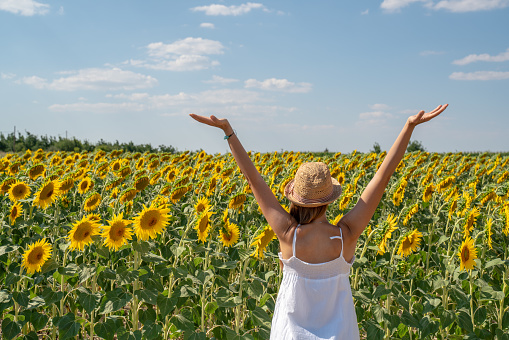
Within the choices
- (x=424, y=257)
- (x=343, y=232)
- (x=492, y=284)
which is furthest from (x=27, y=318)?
(x=492, y=284)

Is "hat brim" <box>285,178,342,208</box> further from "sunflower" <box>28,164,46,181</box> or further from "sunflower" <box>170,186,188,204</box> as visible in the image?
"sunflower" <box>28,164,46,181</box>

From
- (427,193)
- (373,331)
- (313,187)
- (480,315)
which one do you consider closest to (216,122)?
(313,187)

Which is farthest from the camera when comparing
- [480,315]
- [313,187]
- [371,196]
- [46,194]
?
[46,194]

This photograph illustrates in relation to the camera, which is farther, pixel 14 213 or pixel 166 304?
pixel 14 213

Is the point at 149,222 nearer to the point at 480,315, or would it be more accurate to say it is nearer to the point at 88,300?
the point at 88,300

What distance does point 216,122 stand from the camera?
281 cm

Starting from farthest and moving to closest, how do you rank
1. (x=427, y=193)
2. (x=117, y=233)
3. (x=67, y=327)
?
(x=427, y=193)
(x=67, y=327)
(x=117, y=233)

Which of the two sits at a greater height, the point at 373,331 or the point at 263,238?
the point at 263,238

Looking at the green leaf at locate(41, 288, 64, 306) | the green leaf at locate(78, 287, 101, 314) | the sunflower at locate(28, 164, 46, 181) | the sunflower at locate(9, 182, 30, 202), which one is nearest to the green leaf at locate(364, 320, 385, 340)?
the green leaf at locate(78, 287, 101, 314)

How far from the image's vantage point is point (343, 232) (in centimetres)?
268

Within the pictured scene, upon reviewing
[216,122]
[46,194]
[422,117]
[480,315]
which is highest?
[216,122]

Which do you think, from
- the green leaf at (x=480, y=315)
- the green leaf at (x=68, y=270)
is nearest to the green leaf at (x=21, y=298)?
the green leaf at (x=68, y=270)

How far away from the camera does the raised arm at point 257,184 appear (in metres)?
2.69

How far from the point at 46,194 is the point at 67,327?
163 centimetres
